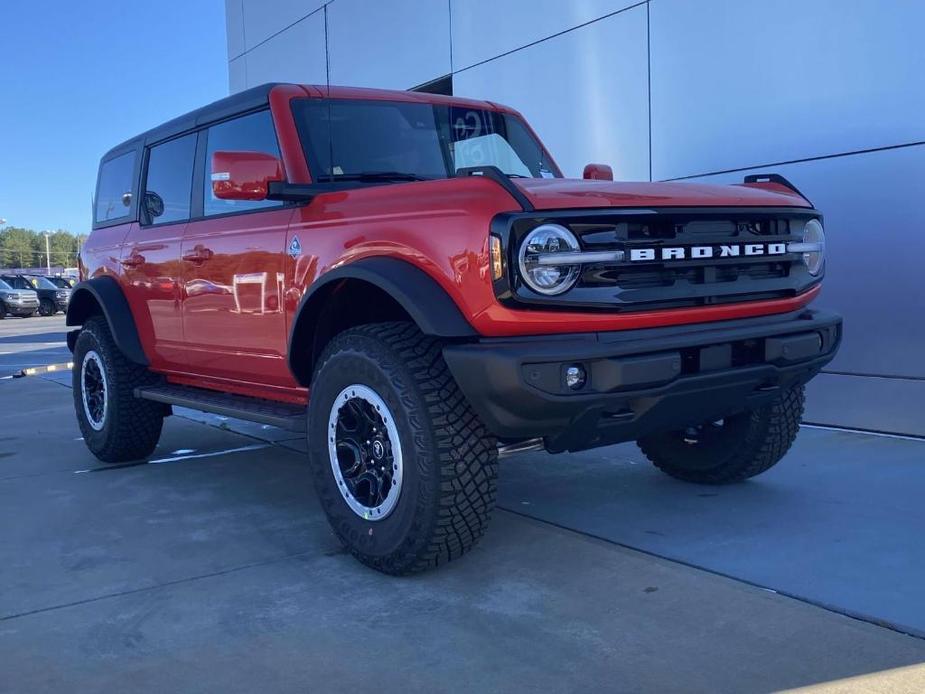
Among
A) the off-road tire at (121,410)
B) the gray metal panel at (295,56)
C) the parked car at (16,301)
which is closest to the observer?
the off-road tire at (121,410)

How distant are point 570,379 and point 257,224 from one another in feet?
6.37

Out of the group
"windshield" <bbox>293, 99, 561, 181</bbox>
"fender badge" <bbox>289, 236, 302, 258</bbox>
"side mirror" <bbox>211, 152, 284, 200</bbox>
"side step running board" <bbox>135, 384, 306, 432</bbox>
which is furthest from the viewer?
"windshield" <bbox>293, 99, 561, 181</bbox>

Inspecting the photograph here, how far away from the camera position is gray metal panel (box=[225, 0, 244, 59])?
14.5m

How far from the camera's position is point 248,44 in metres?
14.2

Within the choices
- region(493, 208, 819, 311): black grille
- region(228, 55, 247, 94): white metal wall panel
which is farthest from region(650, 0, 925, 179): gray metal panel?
region(228, 55, 247, 94): white metal wall panel

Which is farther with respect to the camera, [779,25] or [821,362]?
[779,25]

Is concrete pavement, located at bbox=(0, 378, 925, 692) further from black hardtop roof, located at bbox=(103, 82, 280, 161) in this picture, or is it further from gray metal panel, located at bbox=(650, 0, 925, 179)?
gray metal panel, located at bbox=(650, 0, 925, 179)

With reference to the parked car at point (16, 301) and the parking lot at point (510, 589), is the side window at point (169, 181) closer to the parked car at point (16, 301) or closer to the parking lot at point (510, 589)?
the parking lot at point (510, 589)

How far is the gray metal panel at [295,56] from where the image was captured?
1210cm

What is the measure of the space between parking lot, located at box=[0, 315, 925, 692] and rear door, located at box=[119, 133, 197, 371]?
84cm

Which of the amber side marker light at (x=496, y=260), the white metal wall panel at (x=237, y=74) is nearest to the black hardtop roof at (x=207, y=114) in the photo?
the amber side marker light at (x=496, y=260)

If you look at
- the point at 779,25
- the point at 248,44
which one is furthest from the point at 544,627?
the point at 248,44

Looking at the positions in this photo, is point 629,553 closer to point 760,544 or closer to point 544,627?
point 760,544

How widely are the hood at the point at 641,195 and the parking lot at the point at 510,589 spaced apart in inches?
54.0
